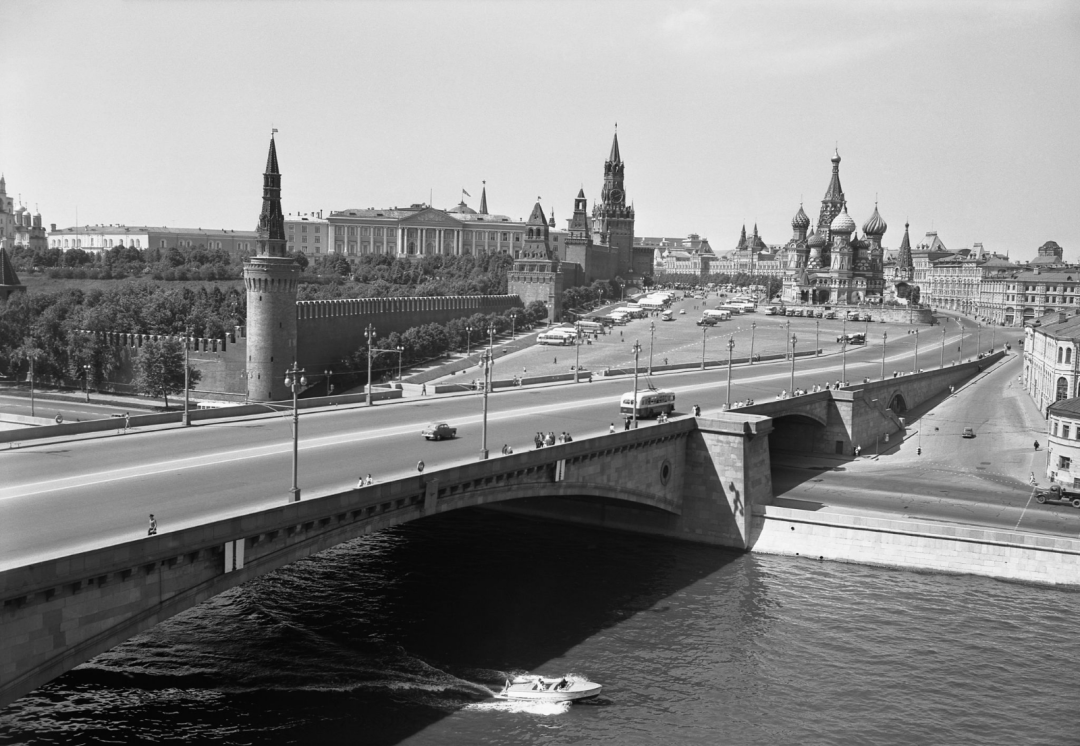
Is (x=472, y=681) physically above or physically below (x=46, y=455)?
below

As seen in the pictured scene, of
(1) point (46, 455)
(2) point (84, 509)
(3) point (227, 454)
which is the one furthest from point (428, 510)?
(1) point (46, 455)

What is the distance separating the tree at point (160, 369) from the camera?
65.8 meters

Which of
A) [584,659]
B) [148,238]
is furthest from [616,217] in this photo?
[584,659]

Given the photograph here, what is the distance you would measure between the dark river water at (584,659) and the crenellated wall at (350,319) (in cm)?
3847

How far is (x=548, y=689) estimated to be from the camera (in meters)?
24.3

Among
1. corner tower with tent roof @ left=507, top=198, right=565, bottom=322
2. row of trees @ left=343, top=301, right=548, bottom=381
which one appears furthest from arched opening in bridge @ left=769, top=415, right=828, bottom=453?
corner tower with tent roof @ left=507, top=198, right=565, bottom=322

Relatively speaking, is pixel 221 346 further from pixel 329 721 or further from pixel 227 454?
pixel 329 721

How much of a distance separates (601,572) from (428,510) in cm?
1095

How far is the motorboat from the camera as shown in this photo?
79.2ft

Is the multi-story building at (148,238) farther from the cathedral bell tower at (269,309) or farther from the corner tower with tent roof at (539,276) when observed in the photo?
the cathedral bell tower at (269,309)

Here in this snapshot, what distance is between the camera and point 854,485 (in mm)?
47156

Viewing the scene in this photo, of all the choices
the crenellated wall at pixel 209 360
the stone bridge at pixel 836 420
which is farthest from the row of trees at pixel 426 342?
the stone bridge at pixel 836 420

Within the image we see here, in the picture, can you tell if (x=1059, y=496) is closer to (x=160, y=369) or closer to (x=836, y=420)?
(x=836, y=420)

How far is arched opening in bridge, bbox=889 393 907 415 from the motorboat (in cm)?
4470
